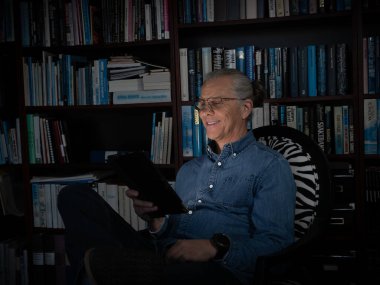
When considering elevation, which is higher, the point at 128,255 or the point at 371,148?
the point at 371,148

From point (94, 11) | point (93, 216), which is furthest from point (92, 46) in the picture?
point (93, 216)

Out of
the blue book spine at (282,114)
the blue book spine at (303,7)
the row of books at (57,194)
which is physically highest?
the blue book spine at (303,7)

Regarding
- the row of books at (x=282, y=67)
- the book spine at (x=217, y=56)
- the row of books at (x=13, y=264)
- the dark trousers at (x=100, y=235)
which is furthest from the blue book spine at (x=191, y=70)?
the row of books at (x=13, y=264)

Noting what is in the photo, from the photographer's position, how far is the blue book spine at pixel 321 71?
2.05 m

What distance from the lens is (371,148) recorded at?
2.00m

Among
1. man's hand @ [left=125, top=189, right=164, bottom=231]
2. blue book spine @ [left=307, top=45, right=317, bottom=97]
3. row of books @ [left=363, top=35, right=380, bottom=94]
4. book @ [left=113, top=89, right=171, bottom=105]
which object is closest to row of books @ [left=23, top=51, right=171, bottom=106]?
book @ [left=113, top=89, right=171, bottom=105]

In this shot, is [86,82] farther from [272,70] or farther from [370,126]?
[370,126]

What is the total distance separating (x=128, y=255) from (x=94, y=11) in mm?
1559

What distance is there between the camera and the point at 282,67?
2090 mm

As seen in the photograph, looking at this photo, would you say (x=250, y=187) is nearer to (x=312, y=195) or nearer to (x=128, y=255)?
(x=312, y=195)

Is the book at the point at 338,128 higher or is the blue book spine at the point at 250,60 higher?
the blue book spine at the point at 250,60

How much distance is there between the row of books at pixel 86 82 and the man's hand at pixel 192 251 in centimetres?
104

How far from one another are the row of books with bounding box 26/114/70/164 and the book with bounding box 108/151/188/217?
107 centimetres

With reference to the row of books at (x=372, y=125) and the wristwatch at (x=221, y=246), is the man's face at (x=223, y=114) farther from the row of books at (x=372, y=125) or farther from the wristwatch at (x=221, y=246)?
the row of books at (x=372, y=125)
